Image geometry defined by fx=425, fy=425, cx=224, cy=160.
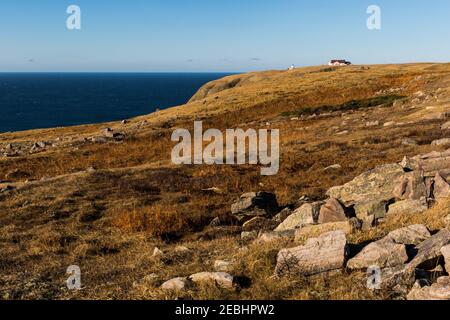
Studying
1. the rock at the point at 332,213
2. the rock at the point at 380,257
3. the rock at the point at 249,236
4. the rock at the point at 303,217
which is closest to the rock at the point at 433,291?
the rock at the point at 380,257

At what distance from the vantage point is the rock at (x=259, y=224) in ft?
45.8

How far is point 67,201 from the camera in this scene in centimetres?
1773

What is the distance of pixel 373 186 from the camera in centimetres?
1395

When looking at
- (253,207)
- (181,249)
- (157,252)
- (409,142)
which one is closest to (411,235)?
(181,249)

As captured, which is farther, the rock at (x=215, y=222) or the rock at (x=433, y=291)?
the rock at (x=215, y=222)

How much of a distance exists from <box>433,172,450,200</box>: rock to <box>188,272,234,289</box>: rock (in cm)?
652

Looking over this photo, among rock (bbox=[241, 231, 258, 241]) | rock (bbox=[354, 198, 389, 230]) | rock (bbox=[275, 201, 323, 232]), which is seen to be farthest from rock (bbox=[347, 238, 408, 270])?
rock (bbox=[241, 231, 258, 241])

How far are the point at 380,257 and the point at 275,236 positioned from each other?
341 centimetres

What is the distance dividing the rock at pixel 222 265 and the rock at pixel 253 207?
19.3 feet

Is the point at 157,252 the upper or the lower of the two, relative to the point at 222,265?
lower

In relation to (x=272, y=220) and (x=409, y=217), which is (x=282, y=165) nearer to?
(x=272, y=220)

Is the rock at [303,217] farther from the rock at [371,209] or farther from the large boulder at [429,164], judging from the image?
the large boulder at [429,164]

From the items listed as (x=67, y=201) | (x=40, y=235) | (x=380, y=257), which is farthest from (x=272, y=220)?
(x=67, y=201)

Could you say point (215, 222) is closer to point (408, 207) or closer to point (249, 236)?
point (249, 236)
